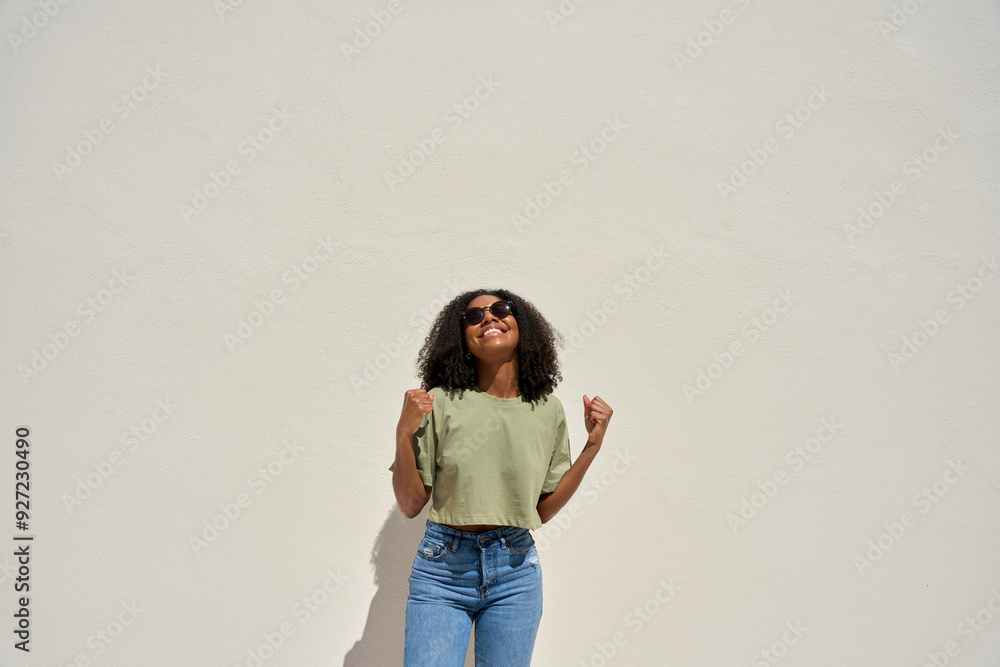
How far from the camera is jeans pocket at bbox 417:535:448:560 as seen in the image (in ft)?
7.87

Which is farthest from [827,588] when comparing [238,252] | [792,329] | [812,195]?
[238,252]

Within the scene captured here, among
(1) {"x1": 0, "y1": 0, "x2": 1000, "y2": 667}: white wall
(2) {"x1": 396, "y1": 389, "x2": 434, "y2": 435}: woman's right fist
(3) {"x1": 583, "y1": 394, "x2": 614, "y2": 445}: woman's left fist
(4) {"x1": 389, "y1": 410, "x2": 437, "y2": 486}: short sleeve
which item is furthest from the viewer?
(1) {"x1": 0, "y1": 0, "x2": 1000, "y2": 667}: white wall

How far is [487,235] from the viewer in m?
3.31

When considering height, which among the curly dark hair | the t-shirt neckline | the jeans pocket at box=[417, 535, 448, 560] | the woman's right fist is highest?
the curly dark hair

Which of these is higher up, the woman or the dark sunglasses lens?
the dark sunglasses lens

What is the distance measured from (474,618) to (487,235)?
1.64 metres

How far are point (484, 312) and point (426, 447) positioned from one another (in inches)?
19.9

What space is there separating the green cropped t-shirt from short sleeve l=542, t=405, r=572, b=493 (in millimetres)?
62

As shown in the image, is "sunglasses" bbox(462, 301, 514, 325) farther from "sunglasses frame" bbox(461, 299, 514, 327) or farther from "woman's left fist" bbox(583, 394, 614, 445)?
"woman's left fist" bbox(583, 394, 614, 445)

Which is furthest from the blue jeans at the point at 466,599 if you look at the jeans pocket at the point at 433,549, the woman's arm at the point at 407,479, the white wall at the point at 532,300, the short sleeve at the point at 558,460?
the white wall at the point at 532,300

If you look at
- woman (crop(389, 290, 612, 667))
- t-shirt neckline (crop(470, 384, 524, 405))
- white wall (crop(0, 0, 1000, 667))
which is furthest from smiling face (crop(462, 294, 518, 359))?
white wall (crop(0, 0, 1000, 667))

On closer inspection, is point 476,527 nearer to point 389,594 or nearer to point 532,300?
point 389,594

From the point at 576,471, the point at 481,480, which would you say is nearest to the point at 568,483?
the point at 576,471

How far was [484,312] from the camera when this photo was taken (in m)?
2.54
